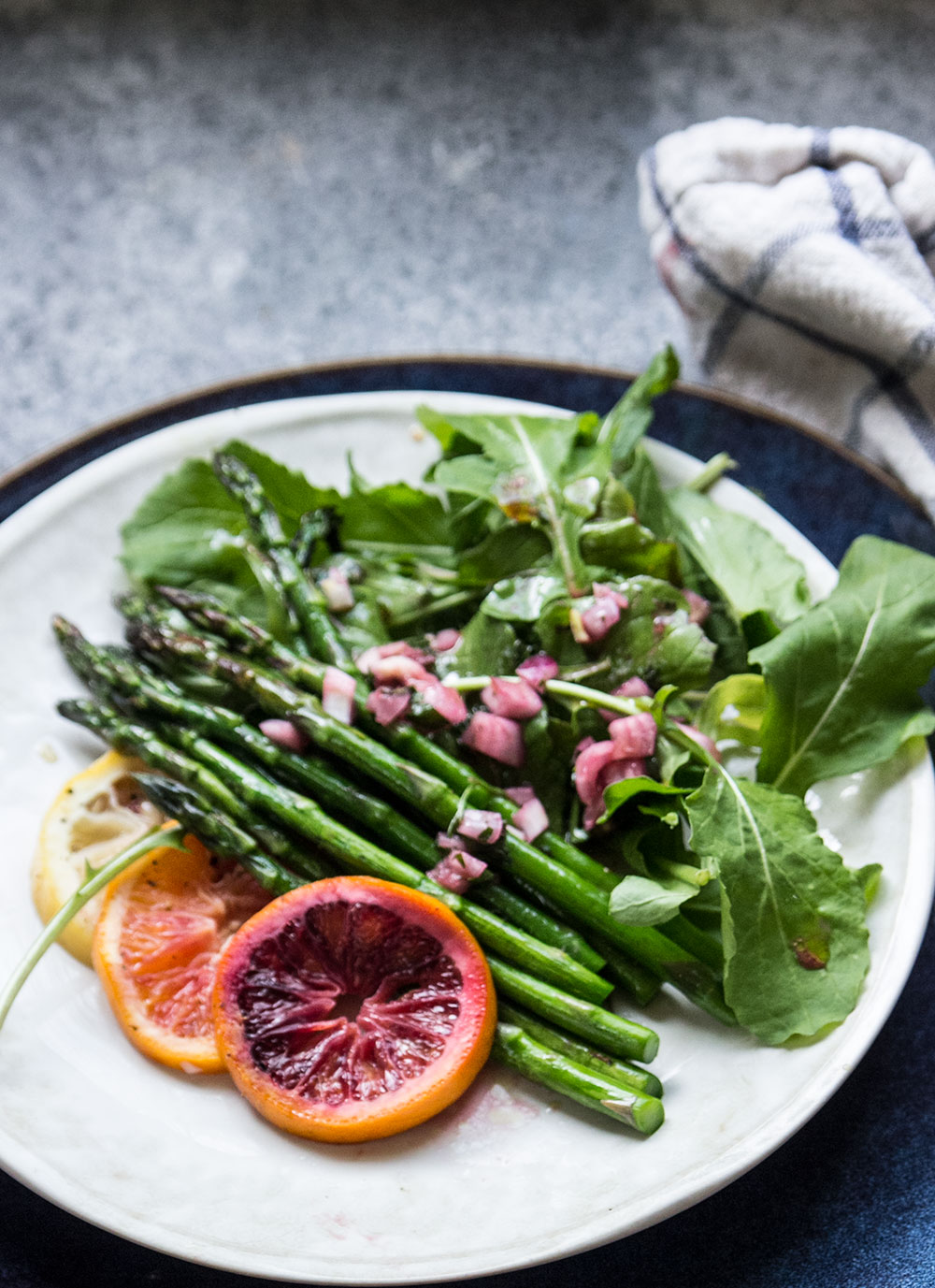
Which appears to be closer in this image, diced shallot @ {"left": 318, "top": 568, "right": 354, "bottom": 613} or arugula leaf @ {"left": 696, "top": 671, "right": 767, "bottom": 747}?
arugula leaf @ {"left": 696, "top": 671, "right": 767, "bottom": 747}

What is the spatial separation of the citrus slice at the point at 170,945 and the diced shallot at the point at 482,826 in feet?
1.67

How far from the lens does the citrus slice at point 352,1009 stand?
88.5 inches

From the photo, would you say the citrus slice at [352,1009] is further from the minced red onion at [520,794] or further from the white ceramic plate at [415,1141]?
the minced red onion at [520,794]

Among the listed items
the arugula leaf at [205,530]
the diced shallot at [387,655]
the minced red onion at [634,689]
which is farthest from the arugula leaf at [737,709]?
the arugula leaf at [205,530]

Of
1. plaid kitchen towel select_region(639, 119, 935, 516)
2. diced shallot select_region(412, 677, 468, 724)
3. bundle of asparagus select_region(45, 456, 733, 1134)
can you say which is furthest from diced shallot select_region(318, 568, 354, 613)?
plaid kitchen towel select_region(639, 119, 935, 516)

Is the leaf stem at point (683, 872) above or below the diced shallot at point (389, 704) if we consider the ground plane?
below

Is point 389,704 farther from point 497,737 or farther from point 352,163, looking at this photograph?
point 352,163

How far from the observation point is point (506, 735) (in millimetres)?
2578

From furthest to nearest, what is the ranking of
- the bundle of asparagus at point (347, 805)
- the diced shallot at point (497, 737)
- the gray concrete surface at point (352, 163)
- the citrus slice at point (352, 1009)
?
the gray concrete surface at point (352, 163)
the diced shallot at point (497, 737)
the bundle of asparagus at point (347, 805)
the citrus slice at point (352, 1009)

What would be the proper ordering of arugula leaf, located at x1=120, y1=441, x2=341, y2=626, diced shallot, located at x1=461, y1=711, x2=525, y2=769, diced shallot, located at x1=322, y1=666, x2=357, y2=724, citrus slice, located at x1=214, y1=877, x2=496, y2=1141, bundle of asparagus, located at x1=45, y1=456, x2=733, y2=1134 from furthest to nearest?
arugula leaf, located at x1=120, y1=441, x2=341, y2=626, diced shallot, located at x1=322, y1=666, x2=357, y2=724, diced shallot, located at x1=461, y1=711, x2=525, y2=769, bundle of asparagus, located at x1=45, y1=456, x2=733, y2=1134, citrus slice, located at x1=214, y1=877, x2=496, y2=1141

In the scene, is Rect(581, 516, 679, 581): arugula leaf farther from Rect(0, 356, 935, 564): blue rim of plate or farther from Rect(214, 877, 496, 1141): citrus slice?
Rect(214, 877, 496, 1141): citrus slice

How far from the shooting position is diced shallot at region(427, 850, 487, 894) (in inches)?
97.0

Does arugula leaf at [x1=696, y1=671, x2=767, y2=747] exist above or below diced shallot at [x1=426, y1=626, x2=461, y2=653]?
A: below

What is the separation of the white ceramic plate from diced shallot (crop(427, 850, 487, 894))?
1.24 ft
